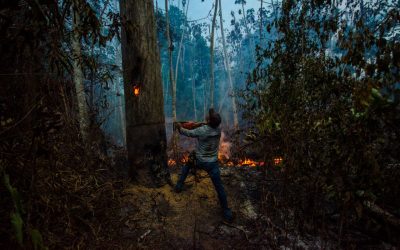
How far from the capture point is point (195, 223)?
388 cm

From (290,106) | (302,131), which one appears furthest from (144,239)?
(290,106)

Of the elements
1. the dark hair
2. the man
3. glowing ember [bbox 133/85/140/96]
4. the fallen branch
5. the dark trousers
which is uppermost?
glowing ember [bbox 133/85/140/96]

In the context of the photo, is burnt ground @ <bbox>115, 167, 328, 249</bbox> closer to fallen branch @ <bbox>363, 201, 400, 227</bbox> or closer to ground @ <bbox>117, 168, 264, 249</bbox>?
ground @ <bbox>117, 168, 264, 249</bbox>

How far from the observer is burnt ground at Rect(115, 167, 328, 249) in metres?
3.79

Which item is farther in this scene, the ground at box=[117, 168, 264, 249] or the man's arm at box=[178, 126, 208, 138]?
the man's arm at box=[178, 126, 208, 138]

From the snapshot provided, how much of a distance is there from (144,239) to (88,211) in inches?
33.9

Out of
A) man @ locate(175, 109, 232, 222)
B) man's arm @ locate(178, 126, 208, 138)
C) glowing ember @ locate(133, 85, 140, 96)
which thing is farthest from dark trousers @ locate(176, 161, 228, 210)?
glowing ember @ locate(133, 85, 140, 96)

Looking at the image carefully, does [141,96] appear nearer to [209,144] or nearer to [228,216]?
[209,144]

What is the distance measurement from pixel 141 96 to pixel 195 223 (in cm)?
238

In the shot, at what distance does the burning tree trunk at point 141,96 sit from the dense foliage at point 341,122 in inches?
81.1

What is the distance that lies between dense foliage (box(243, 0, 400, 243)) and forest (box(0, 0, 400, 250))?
0.07ft

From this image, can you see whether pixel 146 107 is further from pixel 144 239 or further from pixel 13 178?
pixel 13 178

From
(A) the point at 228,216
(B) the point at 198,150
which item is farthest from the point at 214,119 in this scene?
(A) the point at 228,216

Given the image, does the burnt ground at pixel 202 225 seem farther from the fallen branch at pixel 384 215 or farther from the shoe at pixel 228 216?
the fallen branch at pixel 384 215
